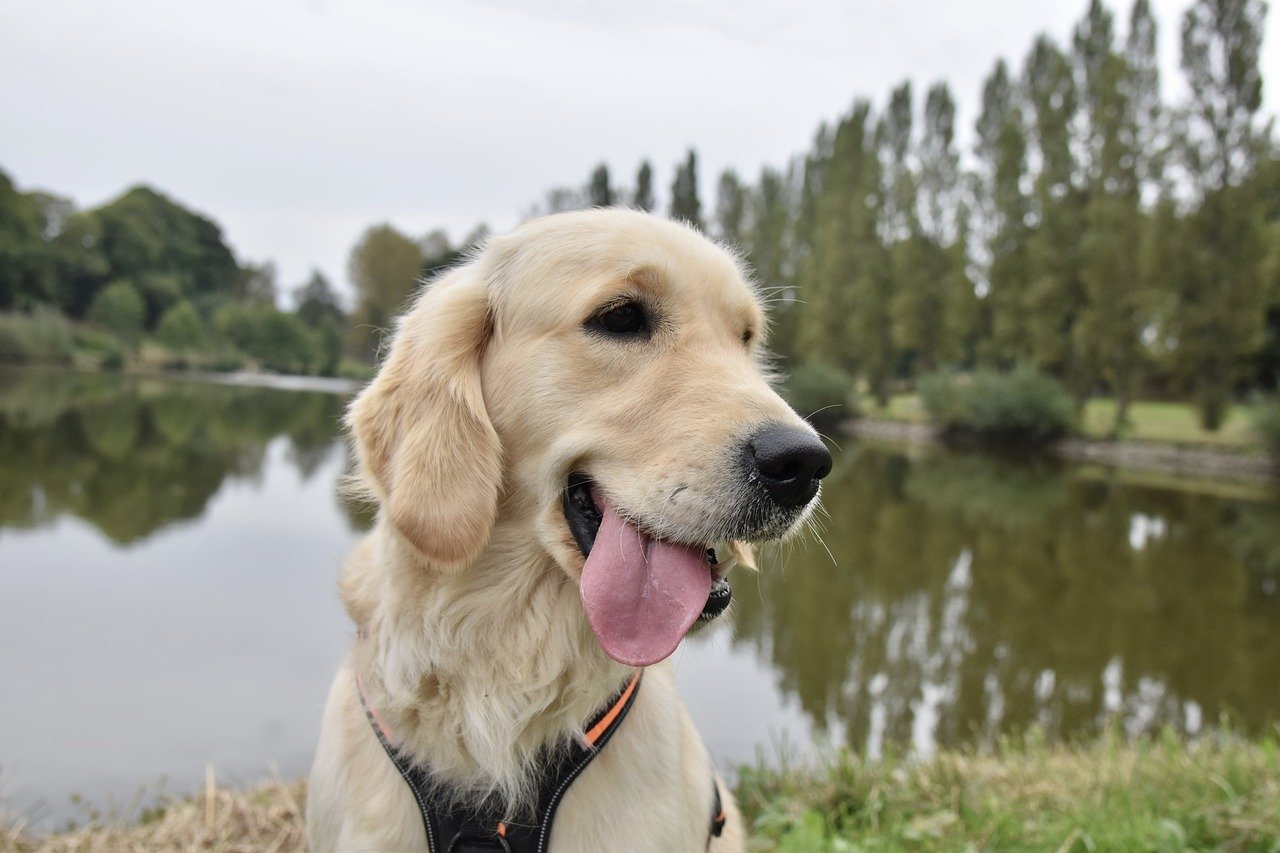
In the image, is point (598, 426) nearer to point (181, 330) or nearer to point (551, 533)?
point (551, 533)

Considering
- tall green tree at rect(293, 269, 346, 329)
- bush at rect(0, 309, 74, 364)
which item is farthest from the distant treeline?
tall green tree at rect(293, 269, 346, 329)

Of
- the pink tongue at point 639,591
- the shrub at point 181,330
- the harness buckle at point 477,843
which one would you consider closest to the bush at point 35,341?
the shrub at point 181,330

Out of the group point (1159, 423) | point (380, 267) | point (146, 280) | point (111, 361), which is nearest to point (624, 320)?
point (1159, 423)

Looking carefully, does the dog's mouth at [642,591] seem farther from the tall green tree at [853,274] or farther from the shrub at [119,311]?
the shrub at [119,311]

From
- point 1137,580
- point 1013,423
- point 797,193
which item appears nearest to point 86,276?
point 797,193

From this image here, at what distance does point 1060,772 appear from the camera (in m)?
4.38

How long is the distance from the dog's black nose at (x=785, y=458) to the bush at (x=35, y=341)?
175 ft

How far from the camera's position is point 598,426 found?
204 cm

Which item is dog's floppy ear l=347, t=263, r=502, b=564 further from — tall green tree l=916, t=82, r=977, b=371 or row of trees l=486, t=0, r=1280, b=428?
tall green tree l=916, t=82, r=977, b=371

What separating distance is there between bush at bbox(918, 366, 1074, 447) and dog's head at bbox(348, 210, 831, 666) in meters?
32.0

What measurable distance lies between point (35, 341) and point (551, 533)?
55.2m

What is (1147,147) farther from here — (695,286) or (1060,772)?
(695,286)

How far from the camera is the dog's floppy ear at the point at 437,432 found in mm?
2014

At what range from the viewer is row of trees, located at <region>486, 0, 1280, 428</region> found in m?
28.5
